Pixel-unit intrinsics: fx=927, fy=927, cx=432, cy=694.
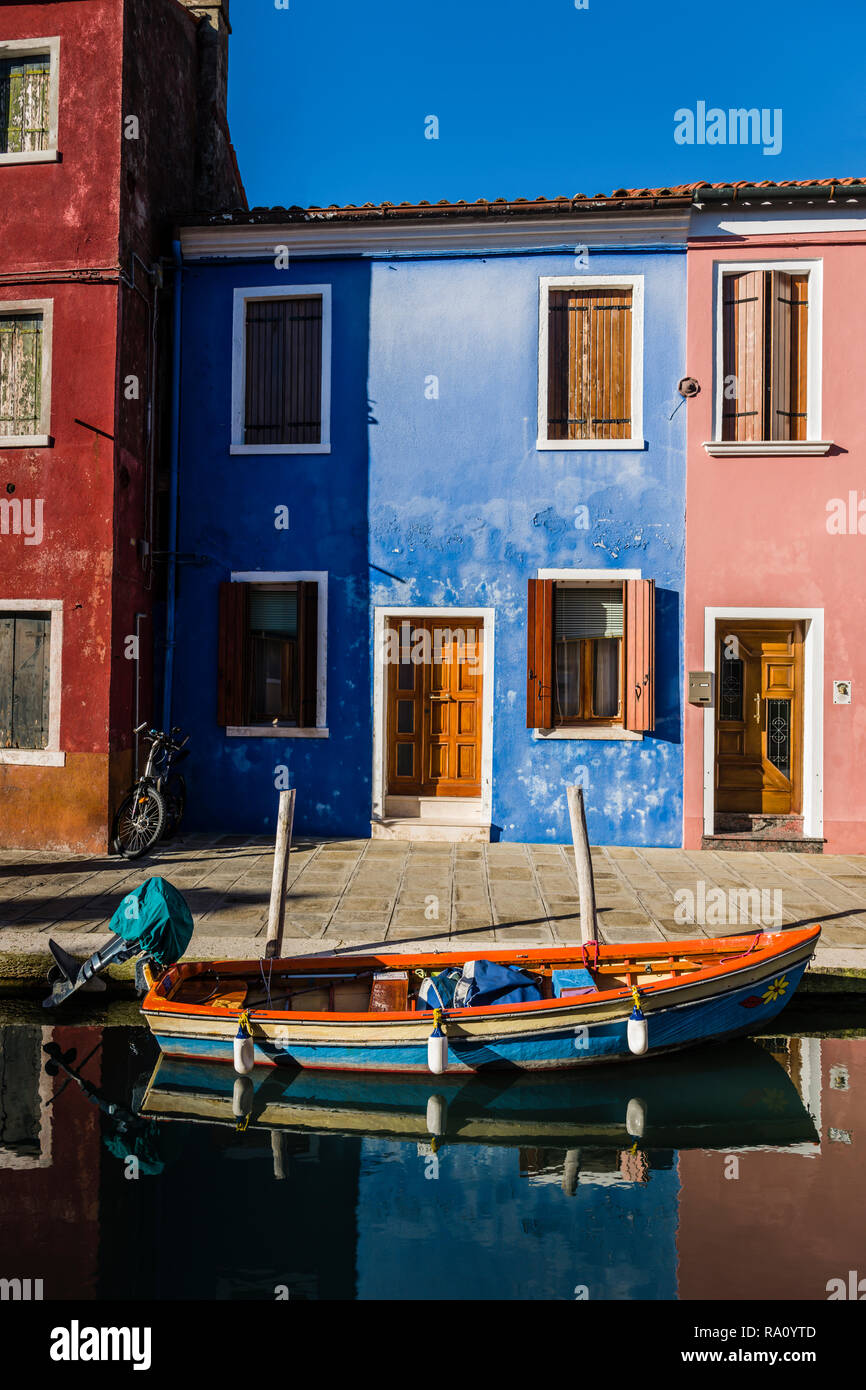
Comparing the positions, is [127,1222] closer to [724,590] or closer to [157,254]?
[724,590]

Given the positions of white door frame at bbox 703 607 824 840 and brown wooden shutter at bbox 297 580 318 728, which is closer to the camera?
white door frame at bbox 703 607 824 840

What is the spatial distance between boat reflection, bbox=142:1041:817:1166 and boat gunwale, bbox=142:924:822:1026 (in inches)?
19.2

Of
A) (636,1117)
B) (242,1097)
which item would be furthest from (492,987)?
(242,1097)

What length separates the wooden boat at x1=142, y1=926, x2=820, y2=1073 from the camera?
5520 mm

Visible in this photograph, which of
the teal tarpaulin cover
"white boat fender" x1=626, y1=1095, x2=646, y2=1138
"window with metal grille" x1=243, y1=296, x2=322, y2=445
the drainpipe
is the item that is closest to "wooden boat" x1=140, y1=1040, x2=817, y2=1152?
"white boat fender" x1=626, y1=1095, x2=646, y2=1138

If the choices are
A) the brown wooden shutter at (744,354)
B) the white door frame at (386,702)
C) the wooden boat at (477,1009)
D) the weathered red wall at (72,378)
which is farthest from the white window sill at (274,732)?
the brown wooden shutter at (744,354)

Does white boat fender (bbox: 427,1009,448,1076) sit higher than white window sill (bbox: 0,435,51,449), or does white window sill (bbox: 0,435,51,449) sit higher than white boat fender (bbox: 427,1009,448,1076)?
white window sill (bbox: 0,435,51,449)

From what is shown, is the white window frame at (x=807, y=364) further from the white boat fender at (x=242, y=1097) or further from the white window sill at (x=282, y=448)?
the white boat fender at (x=242, y=1097)

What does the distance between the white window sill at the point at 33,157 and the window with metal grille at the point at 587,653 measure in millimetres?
7079

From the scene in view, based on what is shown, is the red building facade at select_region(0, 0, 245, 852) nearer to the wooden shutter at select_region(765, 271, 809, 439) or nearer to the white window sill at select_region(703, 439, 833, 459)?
the white window sill at select_region(703, 439, 833, 459)

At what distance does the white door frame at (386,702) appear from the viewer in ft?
34.4

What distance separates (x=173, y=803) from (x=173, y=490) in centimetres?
368

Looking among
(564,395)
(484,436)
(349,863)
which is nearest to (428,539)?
(484,436)

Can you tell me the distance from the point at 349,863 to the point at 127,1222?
4.93 metres
